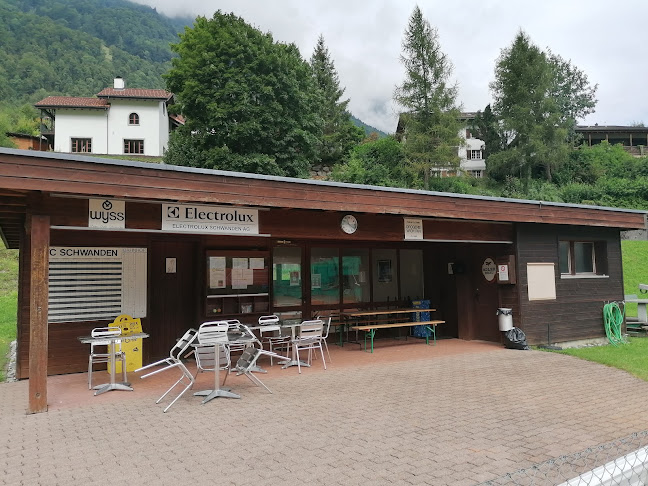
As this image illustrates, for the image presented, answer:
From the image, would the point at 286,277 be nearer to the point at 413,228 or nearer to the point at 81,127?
the point at 413,228

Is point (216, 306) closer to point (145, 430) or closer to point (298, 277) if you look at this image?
point (298, 277)

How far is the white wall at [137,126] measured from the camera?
123ft

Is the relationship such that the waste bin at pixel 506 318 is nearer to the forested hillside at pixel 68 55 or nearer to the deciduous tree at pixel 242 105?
the deciduous tree at pixel 242 105

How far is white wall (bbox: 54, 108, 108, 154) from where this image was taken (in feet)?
121

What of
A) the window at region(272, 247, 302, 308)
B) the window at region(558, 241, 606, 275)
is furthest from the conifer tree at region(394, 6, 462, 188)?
the window at region(272, 247, 302, 308)

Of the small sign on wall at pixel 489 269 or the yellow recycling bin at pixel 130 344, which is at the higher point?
the small sign on wall at pixel 489 269

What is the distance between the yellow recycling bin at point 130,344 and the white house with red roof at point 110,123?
3210cm

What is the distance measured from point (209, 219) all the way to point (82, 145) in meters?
36.4

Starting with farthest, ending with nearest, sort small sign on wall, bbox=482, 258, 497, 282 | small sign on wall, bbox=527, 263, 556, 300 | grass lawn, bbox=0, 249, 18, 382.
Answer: grass lawn, bbox=0, 249, 18, 382 < small sign on wall, bbox=482, 258, 497, 282 < small sign on wall, bbox=527, 263, 556, 300

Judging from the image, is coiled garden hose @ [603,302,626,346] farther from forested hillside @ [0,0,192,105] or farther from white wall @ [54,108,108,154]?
forested hillside @ [0,0,192,105]

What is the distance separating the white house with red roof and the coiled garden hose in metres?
33.6

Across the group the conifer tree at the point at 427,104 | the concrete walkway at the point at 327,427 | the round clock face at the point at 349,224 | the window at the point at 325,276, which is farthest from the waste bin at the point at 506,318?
the conifer tree at the point at 427,104

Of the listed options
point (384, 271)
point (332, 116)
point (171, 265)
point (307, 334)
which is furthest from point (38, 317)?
point (332, 116)

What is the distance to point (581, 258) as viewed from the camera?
35.1 feet
